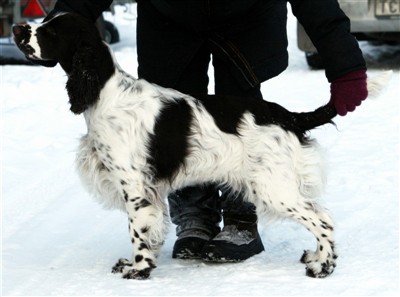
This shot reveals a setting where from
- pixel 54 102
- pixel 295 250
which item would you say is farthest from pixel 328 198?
pixel 54 102

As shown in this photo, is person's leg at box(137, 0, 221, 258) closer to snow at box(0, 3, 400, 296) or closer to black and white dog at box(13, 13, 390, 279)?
snow at box(0, 3, 400, 296)

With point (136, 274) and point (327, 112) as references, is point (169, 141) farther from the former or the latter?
point (327, 112)

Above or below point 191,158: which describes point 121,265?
below

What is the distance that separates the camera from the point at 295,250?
190 inches

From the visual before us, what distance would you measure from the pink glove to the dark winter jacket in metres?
0.05

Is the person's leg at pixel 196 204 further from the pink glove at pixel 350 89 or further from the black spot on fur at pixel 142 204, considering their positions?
the pink glove at pixel 350 89

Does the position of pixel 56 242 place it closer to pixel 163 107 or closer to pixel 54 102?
pixel 163 107

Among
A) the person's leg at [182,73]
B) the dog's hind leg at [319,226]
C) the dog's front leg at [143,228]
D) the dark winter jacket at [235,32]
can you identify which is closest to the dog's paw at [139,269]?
the dog's front leg at [143,228]

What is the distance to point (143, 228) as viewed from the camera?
14.3 feet

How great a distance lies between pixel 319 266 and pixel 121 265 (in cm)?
96

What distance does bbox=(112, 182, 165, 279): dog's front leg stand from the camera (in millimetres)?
4336

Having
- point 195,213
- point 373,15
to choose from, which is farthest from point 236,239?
point 373,15

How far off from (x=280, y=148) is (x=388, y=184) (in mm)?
1831

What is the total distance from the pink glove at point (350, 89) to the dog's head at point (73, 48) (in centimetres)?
113
